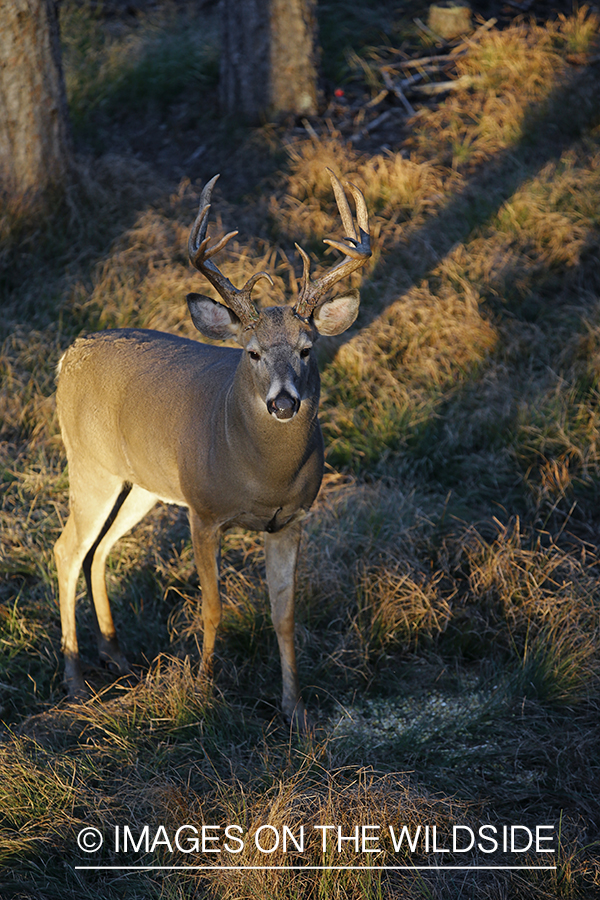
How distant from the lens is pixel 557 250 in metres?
6.83

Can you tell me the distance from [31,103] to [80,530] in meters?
4.19

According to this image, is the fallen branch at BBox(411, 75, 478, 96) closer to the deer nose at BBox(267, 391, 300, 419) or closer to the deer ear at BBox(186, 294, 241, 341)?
the deer ear at BBox(186, 294, 241, 341)

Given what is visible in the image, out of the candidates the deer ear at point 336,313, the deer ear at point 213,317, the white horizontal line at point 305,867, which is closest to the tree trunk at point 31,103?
the deer ear at point 213,317

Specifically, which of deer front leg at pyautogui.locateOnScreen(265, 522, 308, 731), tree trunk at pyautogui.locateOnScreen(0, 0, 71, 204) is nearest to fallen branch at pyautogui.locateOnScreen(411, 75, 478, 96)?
tree trunk at pyautogui.locateOnScreen(0, 0, 71, 204)

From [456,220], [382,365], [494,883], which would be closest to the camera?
[494,883]

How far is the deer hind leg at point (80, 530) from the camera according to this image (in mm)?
4422

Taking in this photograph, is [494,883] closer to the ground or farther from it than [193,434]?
closer to the ground

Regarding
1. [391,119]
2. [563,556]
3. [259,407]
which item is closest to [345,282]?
[391,119]

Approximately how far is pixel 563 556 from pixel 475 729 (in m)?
1.20

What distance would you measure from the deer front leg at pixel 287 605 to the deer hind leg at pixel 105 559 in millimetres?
859

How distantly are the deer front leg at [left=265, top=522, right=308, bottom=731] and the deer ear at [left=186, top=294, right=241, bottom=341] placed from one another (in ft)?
3.10

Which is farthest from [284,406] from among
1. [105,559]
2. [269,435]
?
[105,559]

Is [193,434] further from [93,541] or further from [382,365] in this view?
[382,365]

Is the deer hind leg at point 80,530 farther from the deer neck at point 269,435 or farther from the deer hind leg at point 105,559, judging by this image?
the deer neck at point 269,435
